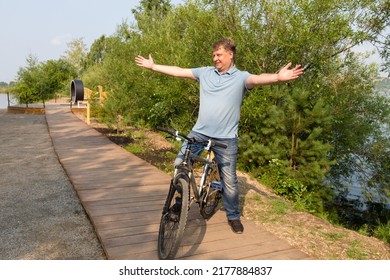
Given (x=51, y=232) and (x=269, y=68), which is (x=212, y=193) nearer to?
(x=51, y=232)

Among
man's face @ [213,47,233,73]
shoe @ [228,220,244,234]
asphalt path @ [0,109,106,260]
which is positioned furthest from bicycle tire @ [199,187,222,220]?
man's face @ [213,47,233,73]

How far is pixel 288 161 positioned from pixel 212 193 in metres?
3.50

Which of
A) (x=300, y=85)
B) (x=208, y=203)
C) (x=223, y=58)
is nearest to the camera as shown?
(x=223, y=58)

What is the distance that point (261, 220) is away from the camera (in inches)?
180

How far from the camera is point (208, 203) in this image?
13.7 ft

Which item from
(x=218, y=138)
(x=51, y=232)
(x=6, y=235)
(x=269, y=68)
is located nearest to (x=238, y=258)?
(x=218, y=138)

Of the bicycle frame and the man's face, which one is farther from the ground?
the man's face

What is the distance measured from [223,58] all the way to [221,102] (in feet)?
1.55

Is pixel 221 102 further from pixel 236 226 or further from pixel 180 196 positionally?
pixel 236 226

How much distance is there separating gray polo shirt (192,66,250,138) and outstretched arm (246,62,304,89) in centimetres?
9

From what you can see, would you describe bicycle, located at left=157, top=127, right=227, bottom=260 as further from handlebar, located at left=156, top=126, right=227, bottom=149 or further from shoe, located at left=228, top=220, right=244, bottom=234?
shoe, located at left=228, top=220, right=244, bottom=234

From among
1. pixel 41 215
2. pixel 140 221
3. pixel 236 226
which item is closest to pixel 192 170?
pixel 236 226

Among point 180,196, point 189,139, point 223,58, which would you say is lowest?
point 180,196

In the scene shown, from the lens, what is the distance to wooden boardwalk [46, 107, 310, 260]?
3.44 meters
